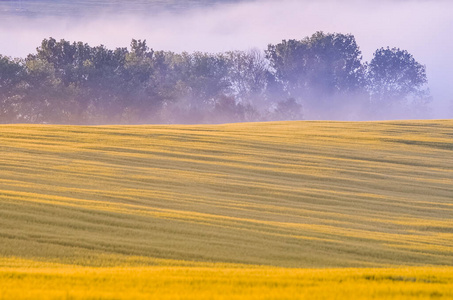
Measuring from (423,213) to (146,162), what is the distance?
6.86 m

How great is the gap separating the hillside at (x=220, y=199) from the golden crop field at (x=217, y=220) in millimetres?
35

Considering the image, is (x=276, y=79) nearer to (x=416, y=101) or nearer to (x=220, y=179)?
(x=416, y=101)

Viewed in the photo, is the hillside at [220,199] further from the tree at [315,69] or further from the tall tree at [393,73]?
the tall tree at [393,73]

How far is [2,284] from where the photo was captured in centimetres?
554

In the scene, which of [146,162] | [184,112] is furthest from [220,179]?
[184,112]

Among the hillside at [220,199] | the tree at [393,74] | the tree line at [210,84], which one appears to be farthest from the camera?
the tree at [393,74]

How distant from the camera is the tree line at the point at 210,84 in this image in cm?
5003

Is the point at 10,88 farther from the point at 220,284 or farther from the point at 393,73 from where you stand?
the point at 220,284

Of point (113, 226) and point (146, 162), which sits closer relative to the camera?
point (113, 226)

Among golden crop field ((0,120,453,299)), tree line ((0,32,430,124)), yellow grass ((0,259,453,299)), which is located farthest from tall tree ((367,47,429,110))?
yellow grass ((0,259,453,299))

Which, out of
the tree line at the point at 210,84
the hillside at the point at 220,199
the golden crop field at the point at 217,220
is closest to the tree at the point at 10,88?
the tree line at the point at 210,84

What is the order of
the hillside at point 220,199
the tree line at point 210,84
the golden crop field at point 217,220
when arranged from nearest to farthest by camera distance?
the golden crop field at point 217,220
the hillside at point 220,199
the tree line at point 210,84

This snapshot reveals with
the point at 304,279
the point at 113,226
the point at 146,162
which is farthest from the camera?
the point at 146,162

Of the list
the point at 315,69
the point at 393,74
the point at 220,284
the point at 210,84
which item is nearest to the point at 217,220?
the point at 220,284
